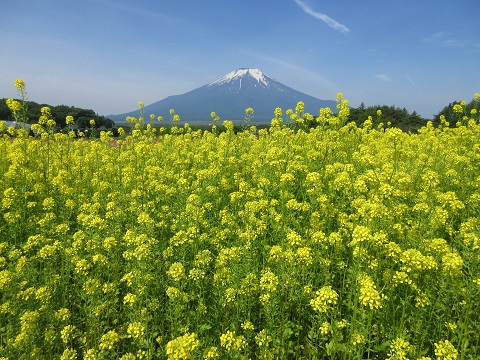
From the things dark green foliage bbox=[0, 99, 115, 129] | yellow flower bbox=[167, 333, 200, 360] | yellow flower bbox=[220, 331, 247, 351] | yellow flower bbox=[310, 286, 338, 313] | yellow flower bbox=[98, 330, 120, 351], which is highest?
dark green foliage bbox=[0, 99, 115, 129]

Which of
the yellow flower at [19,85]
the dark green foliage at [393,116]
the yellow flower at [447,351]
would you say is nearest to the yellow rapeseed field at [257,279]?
the yellow flower at [447,351]

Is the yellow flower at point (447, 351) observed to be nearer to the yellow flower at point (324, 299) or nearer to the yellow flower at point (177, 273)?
the yellow flower at point (324, 299)

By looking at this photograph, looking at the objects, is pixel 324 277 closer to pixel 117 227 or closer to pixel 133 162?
pixel 117 227

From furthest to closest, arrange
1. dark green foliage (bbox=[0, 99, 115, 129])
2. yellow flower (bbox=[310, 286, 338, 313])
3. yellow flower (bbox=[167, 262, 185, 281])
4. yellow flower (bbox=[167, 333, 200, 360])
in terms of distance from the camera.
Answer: dark green foliage (bbox=[0, 99, 115, 129]), yellow flower (bbox=[167, 262, 185, 281]), yellow flower (bbox=[310, 286, 338, 313]), yellow flower (bbox=[167, 333, 200, 360])

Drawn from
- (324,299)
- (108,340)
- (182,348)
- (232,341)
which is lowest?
(108,340)

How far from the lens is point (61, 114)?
26.8 meters

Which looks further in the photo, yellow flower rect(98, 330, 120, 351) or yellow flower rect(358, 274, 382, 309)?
yellow flower rect(98, 330, 120, 351)

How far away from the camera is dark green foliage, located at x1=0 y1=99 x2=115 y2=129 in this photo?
1326 cm

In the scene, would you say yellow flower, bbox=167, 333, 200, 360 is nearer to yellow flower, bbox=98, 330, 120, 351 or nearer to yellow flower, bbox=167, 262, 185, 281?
yellow flower, bbox=167, 262, 185, 281

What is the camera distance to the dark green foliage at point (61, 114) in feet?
43.5

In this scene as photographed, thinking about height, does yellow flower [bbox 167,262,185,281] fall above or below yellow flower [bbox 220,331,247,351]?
above

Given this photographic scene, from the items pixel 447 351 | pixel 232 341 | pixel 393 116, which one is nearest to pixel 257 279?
pixel 232 341

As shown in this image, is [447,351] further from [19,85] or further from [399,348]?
[19,85]

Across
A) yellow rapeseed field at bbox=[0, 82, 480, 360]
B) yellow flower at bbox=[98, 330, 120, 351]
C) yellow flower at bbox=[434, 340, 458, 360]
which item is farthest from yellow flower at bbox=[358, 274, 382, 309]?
yellow flower at bbox=[98, 330, 120, 351]
